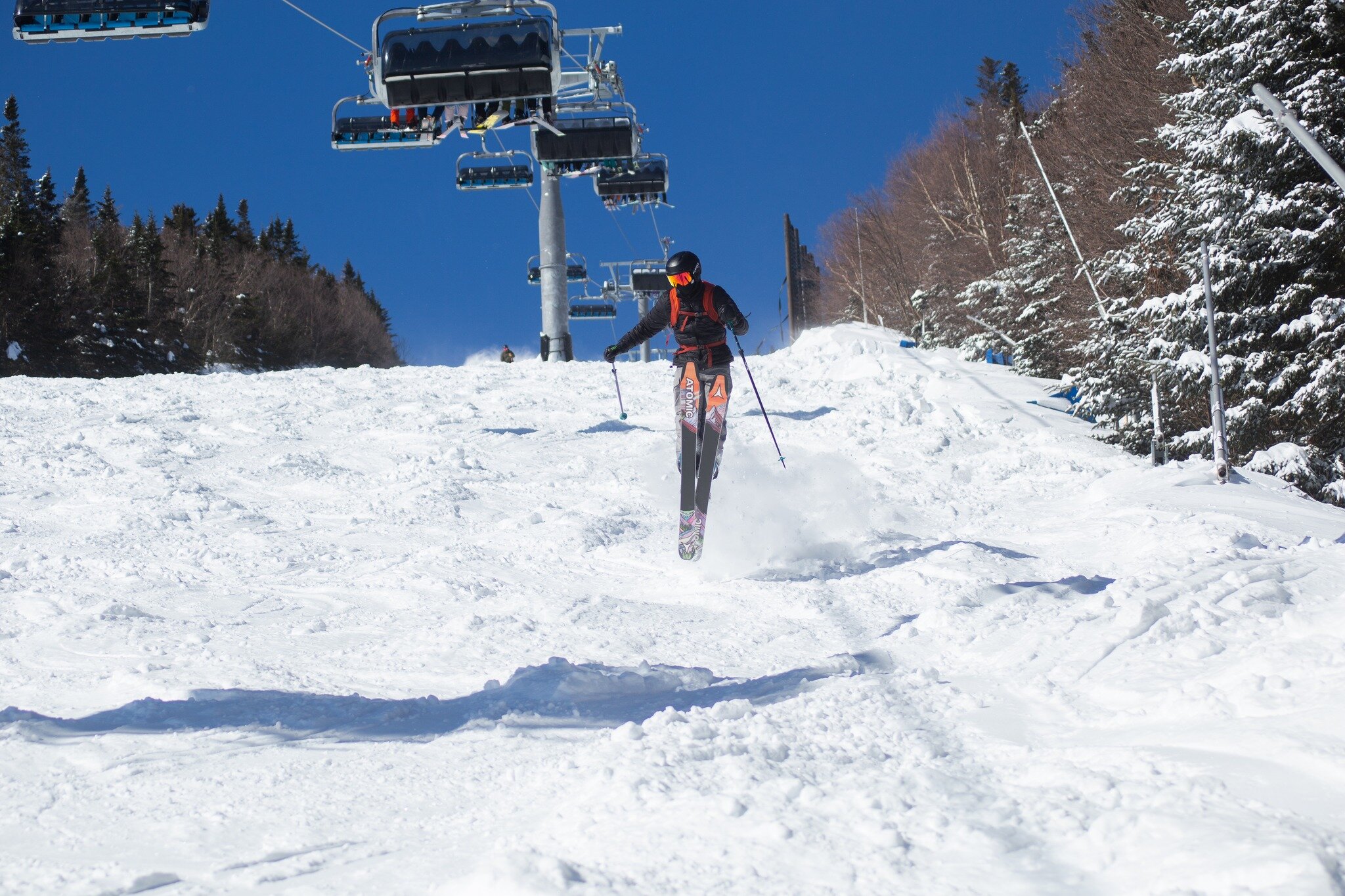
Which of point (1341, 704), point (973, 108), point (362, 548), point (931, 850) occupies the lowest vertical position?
point (931, 850)

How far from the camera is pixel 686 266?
833 centimetres

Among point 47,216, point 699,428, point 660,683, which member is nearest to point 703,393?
point 699,428

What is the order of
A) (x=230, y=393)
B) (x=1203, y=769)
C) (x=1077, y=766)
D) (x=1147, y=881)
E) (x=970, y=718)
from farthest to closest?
1. (x=230, y=393)
2. (x=970, y=718)
3. (x=1077, y=766)
4. (x=1203, y=769)
5. (x=1147, y=881)

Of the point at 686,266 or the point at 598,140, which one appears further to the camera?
the point at 598,140

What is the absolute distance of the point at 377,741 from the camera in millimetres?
3916

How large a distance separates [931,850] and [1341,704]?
1.56 m

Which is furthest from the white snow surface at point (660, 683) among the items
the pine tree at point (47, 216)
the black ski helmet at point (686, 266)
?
the pine tree at point (47, 216)

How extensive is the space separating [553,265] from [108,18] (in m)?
21.4

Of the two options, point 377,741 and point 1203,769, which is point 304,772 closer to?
point 377,741

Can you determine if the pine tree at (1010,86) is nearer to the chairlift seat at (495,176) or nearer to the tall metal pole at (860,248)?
the tall metal pole at (860,248)

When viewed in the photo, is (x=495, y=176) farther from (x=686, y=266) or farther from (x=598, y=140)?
(x=686, y=266)

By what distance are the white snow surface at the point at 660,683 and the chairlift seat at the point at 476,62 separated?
7.44 m

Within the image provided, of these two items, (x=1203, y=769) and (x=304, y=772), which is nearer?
(x=1203, y=769)

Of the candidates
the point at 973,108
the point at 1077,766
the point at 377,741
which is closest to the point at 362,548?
the point at 377,741
